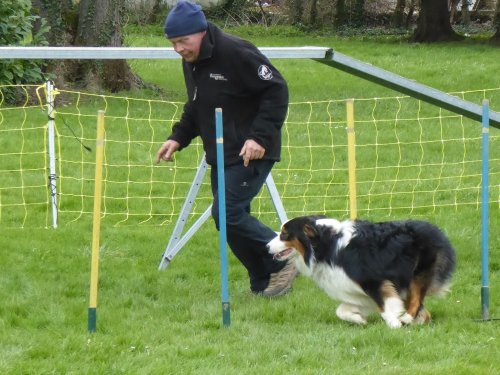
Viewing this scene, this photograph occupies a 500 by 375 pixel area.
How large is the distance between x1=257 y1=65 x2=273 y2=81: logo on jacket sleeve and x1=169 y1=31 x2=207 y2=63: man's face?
1.42 feet

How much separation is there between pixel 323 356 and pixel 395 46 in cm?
2130

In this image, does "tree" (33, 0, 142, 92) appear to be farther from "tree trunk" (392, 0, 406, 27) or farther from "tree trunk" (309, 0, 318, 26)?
"tree trunk" (392, 0, 406, 27)

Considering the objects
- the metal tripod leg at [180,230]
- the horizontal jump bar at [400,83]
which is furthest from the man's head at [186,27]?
the metal tripod leg at [180,230]

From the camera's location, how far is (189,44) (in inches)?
231

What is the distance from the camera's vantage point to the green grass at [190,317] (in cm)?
508

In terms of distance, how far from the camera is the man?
5867 mm

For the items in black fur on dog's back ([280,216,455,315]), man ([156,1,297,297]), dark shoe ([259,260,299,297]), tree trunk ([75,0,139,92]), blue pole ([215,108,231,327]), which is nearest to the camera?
blue pole ([215,108,231,327])

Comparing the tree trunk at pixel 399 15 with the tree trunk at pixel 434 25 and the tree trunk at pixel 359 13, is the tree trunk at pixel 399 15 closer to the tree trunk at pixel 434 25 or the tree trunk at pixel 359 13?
the tree trunk at pixel 359 13

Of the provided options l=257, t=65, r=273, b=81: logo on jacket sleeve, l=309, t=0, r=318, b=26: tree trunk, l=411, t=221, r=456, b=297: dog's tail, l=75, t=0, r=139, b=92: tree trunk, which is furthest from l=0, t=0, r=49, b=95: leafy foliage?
l=309, t=0, r=318, b=26: tree trunk

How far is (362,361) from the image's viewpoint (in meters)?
5.10

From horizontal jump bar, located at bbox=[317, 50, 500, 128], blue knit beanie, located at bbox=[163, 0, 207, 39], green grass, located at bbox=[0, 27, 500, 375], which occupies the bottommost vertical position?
green grass, located at bbox=[0, 27, 500, 375]

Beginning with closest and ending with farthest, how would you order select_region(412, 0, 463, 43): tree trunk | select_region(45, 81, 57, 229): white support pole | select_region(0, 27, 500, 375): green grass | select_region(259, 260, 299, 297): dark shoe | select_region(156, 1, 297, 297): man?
1. select_region(0, 27, 500, 375): green grass
2. select_region(156, 1, 297, 297): man
3. select_region(259, 260, 299, 297): dark shoe
4. select_region(45, 81, 57, 229): white support pole
5. select_region(412, 0, 463, 43): tree trunk

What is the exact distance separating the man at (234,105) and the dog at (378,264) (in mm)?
486

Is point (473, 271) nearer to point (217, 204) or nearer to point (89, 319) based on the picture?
point (217, 204)
